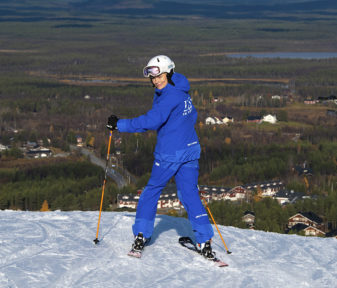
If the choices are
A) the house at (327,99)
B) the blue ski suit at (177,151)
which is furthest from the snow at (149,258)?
the house at (327,99)

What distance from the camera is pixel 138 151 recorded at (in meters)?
77.1

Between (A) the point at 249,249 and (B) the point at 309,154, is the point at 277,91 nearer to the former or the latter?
(B) the point at 309,154

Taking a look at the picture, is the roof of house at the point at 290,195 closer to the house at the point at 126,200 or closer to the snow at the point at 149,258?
the house at the point at 126,200

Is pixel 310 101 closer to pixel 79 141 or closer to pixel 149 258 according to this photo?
pixel 79 141

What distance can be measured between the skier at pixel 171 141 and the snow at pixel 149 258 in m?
0.32

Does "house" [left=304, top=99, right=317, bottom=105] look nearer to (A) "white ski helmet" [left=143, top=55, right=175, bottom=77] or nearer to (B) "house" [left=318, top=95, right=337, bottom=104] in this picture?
(B) "house" [left=318, top=95, right=337, bottom=104]

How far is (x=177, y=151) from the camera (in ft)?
22.2

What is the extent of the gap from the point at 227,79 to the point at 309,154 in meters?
91.0

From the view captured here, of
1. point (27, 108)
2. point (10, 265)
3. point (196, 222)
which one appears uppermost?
point (196, 222)

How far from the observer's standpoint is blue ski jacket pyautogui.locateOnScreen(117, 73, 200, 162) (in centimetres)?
665

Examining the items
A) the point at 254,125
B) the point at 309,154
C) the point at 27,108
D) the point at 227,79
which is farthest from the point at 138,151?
the point at 227,79

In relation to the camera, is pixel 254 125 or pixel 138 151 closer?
pixel 138 151

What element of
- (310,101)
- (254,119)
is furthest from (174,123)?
(310,101)

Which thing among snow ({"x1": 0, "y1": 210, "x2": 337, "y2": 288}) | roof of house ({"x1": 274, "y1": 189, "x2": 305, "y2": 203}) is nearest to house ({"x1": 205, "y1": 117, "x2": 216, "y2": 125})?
roof of house ({"x1": 274, "y1": 189, "x2": 305, "y2": 203})
